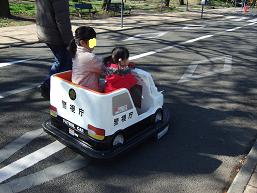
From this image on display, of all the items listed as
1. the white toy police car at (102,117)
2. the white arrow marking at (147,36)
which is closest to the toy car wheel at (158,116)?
the white toy police car at (102,117)

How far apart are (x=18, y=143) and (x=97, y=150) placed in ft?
4.21

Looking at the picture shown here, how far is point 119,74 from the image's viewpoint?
15.5ft

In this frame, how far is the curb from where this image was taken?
405cm

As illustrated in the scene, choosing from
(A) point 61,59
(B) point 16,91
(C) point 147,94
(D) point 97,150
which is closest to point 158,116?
(C) point 147,94

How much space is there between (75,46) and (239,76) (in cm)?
561

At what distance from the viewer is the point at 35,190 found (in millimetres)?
3852

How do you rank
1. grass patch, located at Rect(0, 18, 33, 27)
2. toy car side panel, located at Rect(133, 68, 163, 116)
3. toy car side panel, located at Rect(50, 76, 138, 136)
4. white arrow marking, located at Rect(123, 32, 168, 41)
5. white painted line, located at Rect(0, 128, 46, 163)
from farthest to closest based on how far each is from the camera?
grass patch, located at Rect(0, 18, 33, 27) → white arrow marking, located at Rect(123, 32, 168, 41) → toy car side panel, located at Rect(133, 68, 163, 116) → white painted line, located at Rect(0, 128, 46, 163) → toy car side panel, located at Rect(50, 76, 138, 136)

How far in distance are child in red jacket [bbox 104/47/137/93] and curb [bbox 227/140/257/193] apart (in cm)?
179

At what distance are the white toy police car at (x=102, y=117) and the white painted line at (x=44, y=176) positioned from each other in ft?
0.77

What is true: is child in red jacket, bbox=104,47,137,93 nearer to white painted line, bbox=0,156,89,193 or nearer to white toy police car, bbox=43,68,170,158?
white toy police car, bbox=43,68,170,158

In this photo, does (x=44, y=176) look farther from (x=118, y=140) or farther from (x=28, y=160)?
(x=118, y=140)

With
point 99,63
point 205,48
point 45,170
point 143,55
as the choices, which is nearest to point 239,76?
point 143,55

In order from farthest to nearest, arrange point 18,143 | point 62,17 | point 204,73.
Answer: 1. point 204,73
2. point 62,17
3. point 18,143

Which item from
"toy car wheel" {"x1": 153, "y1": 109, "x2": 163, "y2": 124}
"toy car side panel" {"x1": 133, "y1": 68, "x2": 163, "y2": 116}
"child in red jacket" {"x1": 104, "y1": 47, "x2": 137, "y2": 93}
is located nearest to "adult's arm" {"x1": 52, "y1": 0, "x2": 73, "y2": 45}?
"child in red jacket" {"x1": 104, "y1": 47, "x2": 137, "y2": 93}
